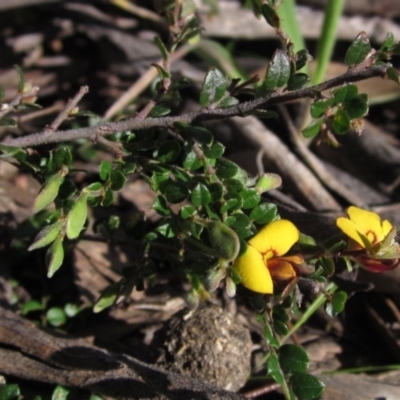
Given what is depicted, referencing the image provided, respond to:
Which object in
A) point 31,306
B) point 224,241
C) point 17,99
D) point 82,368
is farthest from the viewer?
point 31,306

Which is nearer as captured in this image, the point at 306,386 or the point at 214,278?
the point at 214,278

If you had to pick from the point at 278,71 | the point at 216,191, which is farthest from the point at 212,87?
the point at 216,191

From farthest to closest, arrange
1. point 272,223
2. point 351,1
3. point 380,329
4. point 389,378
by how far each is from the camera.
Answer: point 351,1 → point 380,329 → point 389,378 → point 272,223

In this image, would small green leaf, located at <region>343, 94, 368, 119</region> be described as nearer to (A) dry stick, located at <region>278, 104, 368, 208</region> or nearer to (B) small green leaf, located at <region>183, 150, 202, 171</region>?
(B) small green leaf, located at <region>183, 150, 202, 171</region>

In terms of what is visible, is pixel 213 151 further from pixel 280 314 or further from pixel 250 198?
pixel 280 314

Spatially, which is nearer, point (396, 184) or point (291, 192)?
point (291, 192)

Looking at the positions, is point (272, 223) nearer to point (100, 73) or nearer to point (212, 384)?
point (212, 384)

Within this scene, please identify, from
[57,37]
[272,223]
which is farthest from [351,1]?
[272,223]

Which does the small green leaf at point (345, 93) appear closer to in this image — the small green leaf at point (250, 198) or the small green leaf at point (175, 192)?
the small green leaf at point (250, 198)
